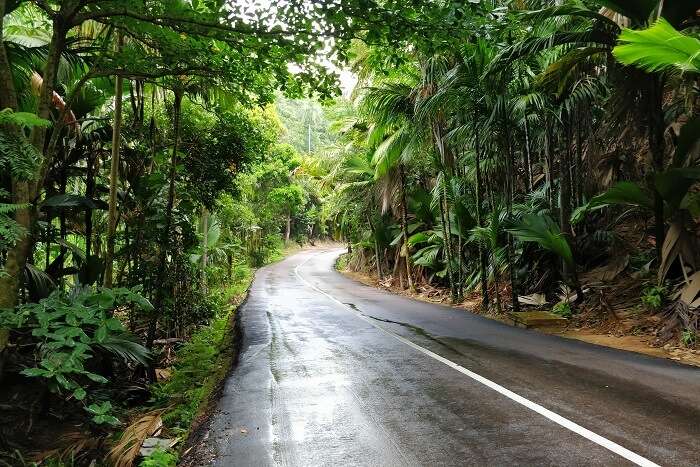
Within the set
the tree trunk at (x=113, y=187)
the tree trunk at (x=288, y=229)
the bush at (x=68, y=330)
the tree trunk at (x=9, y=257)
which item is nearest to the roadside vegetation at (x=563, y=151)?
the tree trunk at (x=113, y=187)

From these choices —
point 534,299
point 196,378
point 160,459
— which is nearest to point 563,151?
point 534,299

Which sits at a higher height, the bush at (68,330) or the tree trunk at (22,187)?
the tree trunk at (22,187)

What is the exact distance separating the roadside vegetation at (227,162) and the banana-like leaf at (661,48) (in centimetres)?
4

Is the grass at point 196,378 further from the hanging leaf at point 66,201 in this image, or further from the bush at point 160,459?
the hanging leaf at point 66,201

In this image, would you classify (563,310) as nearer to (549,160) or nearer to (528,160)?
(549,160)

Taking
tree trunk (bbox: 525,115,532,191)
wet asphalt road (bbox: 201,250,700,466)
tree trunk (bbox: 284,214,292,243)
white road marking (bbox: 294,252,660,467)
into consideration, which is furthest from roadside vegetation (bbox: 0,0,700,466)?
tree trunk (bbox: 284,214,292,243)

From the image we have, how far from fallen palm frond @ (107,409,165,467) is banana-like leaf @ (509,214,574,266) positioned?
8.11 metres

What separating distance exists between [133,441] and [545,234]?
864cm

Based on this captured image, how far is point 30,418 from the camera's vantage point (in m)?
A: 5.45

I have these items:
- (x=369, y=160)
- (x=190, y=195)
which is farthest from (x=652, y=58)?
(x=369, y=160)

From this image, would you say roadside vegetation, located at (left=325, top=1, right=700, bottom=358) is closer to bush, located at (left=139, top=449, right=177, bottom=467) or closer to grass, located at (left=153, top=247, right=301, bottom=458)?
grass, located at (left=153, top=247, right=301, bottom=458)

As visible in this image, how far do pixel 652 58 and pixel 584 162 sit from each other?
6404 millimetres

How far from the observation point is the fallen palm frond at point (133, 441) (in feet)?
15.1

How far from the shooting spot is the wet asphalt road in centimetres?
398
